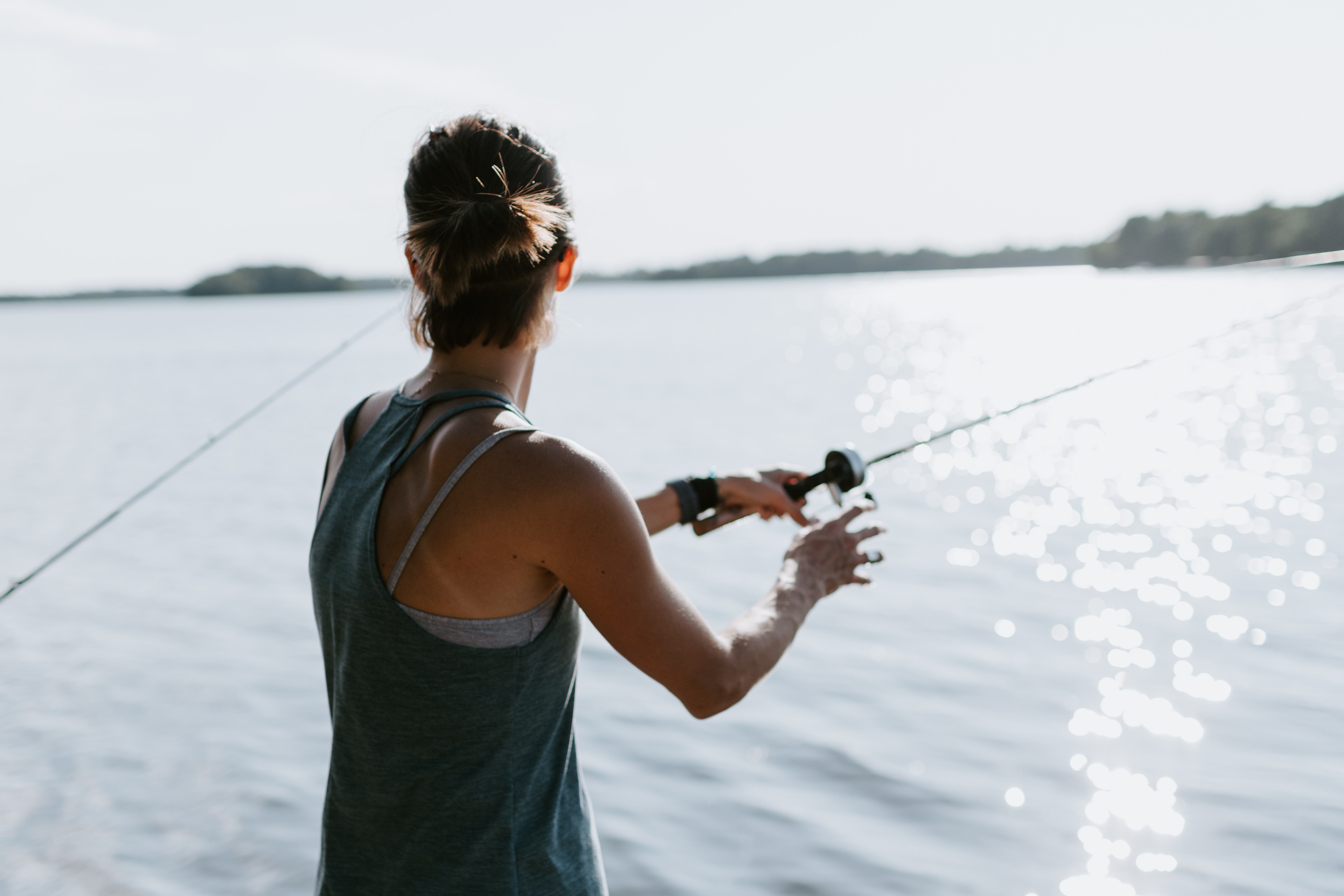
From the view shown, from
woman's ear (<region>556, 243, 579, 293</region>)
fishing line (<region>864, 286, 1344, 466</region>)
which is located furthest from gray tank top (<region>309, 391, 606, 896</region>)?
fishing line (<region>864, 286, 1344, 466</region>)

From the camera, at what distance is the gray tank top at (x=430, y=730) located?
148 centimetres

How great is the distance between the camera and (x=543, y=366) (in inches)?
1340

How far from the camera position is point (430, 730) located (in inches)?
59.3

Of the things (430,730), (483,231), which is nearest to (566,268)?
(483,231)

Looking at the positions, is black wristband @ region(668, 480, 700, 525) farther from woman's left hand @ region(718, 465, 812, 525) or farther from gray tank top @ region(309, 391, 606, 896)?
gray tank top @ region(309, 391, 606, 896)

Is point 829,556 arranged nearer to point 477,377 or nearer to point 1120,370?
point 477,377

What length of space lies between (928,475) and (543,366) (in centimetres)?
1990

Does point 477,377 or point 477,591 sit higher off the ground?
point 477,377

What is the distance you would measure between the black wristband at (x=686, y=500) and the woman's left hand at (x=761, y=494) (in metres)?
0.08

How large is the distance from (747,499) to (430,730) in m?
1.21

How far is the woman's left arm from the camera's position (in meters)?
2.45

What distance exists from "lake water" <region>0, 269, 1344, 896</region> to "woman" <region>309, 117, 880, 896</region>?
45 centimetres

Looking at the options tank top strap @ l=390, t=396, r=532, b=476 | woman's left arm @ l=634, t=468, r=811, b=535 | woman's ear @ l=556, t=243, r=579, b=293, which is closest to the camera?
tank top strap @ l=390, t=396, r=532, b=476

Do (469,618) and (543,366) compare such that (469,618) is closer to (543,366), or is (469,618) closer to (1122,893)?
(1122,893)
